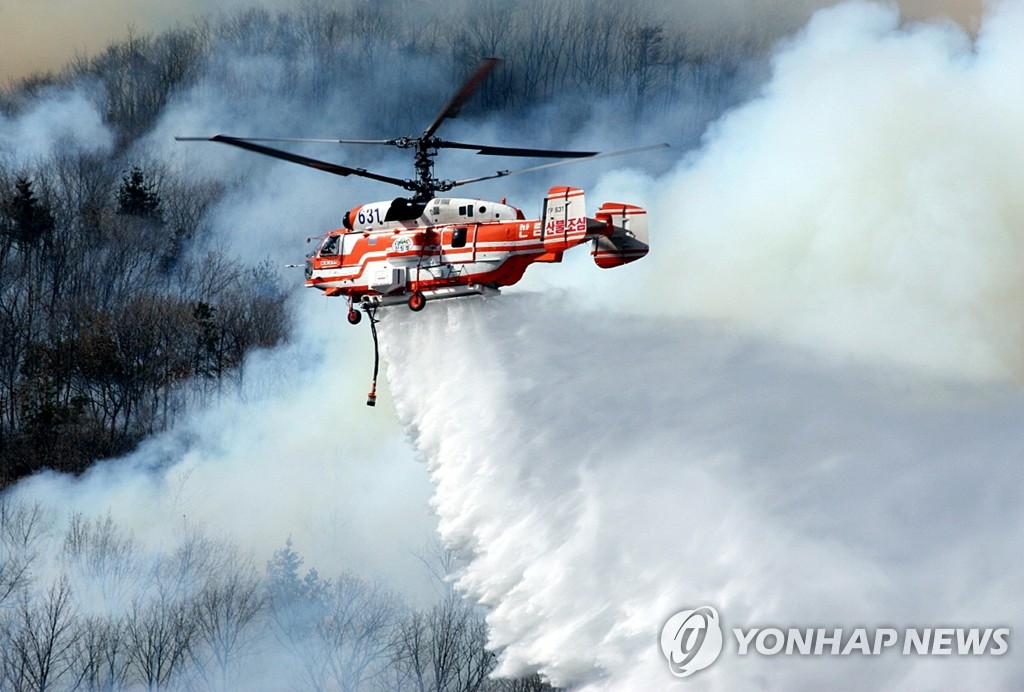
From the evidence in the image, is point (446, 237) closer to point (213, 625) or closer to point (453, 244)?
point (453, 244)

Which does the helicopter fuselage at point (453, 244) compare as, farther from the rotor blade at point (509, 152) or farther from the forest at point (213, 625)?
the forest at point (213, 625)

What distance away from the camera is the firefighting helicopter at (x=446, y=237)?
30766 millimetres

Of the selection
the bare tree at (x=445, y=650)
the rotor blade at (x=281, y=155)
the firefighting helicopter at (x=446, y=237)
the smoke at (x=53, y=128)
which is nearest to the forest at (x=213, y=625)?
the bare tree at (x=445, y=650)

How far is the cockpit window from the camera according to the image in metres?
33.8

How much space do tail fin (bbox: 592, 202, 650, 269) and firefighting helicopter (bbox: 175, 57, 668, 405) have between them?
19mm

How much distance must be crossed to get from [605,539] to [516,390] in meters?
3.66

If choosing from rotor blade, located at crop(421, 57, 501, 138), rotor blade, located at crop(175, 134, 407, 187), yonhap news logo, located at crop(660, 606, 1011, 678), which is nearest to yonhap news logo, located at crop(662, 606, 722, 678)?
yonhap news logo, located at crop(660, 606, 1011, 678)

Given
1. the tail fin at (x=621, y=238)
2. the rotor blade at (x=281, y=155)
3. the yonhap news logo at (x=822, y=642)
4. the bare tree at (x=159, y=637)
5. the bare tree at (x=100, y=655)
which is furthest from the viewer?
the bare tree at (x=159, y=637)

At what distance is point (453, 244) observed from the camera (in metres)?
31.8

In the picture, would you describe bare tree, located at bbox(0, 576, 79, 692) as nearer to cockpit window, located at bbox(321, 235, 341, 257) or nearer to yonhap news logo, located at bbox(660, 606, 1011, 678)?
cockpit window, located at bbox(321, 235, 341, 257)

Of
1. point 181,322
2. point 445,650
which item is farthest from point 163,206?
point 445,650

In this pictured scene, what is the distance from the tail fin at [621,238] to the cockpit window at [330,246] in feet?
19.0

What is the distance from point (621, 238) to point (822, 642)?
8274mm

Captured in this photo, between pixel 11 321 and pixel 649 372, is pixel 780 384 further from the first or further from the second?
pixel 11 321
